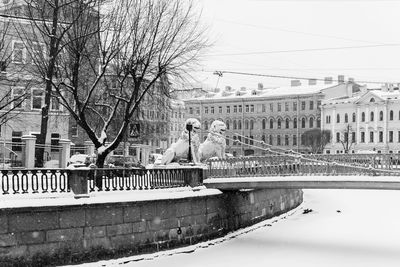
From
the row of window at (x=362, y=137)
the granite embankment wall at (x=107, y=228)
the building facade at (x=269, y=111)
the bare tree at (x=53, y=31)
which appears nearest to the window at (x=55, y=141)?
the bare tree at (x=53, y=31)

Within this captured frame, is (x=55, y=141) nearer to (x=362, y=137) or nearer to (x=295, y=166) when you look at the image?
(x=295, y=166)

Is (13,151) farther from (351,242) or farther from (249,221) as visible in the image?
(351,242)

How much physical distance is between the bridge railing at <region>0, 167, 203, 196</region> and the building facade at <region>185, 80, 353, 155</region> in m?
58.9

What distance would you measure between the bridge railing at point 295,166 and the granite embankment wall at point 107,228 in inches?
46.5

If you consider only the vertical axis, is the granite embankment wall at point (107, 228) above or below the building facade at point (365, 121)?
below

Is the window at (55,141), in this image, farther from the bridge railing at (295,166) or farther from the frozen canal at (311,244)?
the bridge railing at (295,166)

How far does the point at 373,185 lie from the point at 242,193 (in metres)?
6.98

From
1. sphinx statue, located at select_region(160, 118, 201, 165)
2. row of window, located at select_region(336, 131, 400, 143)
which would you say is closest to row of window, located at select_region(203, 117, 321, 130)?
row of window, located at select_region(336, 131, 400, 143)

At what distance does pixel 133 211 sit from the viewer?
18875 millimetres

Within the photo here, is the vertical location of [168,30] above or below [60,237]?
above

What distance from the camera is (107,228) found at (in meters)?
18.0

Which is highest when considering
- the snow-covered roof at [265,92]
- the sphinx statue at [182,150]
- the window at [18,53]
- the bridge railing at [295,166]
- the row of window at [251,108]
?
the snow-covered roof at [265,92]

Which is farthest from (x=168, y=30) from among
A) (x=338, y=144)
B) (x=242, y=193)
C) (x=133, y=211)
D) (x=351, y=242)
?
(x=338, y=144)

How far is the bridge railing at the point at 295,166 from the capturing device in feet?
64.7
